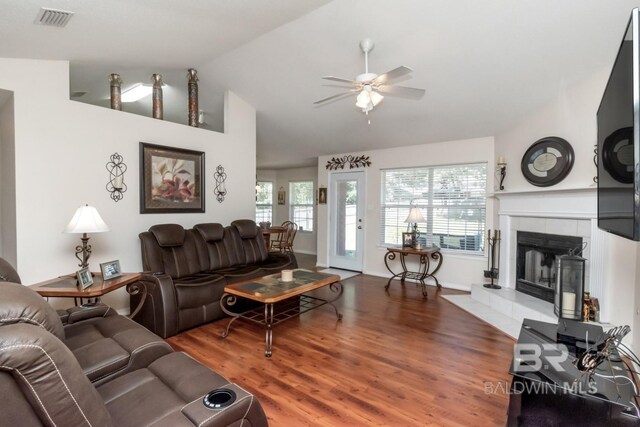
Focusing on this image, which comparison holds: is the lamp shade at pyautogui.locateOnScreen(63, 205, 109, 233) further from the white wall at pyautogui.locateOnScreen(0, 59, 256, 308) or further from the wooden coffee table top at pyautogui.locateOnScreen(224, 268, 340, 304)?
the wooden coffee table top at pyautogui.locateOnScreen(224, 268, 340, 304)

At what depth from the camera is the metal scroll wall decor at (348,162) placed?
586 cm

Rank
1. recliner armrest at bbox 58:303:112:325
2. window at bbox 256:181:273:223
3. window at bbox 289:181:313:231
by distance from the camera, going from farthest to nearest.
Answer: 1. window at bbox 256:181:273:223
2. window at bbox 289:181:313:231
3. recliner armrest at bbox 58:303:112:325

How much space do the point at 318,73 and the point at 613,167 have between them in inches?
125

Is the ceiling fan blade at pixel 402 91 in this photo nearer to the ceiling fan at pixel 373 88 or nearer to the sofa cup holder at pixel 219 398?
the ceiling fan at pixel 373 88

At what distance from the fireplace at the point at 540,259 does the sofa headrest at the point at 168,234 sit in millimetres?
4206

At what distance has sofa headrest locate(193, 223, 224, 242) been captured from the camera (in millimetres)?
3895

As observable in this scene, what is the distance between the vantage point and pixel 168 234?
348 cm

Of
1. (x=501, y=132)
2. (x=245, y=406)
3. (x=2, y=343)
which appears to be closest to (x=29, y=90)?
(x=2, y=343)

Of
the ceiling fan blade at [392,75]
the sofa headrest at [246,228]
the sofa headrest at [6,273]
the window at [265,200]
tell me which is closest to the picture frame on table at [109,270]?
the sofa headrest at [6,273]

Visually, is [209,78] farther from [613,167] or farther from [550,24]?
[613,167]

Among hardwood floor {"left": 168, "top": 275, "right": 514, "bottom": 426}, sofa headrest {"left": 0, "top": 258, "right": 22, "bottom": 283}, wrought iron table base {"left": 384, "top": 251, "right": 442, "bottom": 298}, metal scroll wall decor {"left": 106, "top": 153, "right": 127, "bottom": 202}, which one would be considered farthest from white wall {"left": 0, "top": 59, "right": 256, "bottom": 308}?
wrought iron table base {"left": 384, "top": 251, "right": 442, "bottom": 298}

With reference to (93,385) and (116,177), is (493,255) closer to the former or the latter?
(93,385)

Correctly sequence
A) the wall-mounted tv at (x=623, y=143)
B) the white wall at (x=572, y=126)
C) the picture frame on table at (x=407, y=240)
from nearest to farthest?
the wall-mounted tv at (x=623, y=143) < the white wall at (x=572, y=126) < the picture frame on table at (x=407, y=240)

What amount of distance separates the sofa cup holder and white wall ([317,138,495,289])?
443cm
